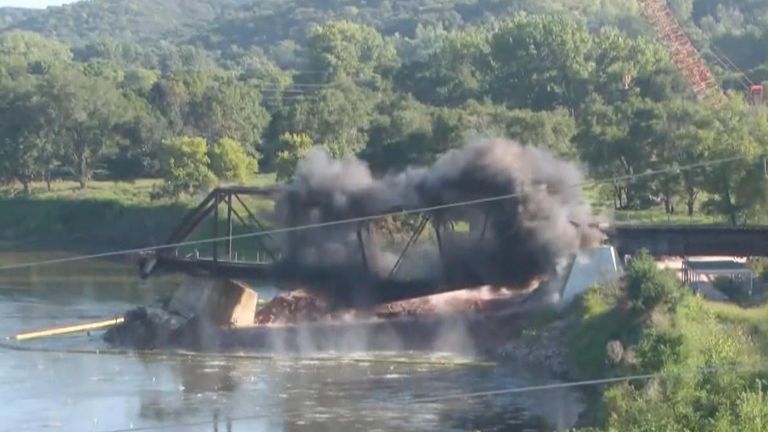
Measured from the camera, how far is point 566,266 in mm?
60781

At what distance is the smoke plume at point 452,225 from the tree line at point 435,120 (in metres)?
18.2

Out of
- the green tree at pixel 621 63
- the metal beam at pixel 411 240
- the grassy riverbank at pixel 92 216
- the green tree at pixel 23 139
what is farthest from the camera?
the green tree at pixel 621 63

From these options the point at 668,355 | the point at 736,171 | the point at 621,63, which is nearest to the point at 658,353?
the point at 668,355

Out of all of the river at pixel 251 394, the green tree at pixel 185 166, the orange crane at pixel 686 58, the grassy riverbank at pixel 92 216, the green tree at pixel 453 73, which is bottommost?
the grassy riverbank at pixel 92 216

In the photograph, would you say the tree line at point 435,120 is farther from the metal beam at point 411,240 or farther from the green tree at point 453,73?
the metal beam at point 411,240

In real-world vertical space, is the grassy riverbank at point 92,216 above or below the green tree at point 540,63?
below

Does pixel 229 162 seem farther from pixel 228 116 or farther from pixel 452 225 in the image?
pixel 452 225

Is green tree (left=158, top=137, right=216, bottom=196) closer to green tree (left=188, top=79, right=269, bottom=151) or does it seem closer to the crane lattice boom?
green tree (left=188, top=79, right=269, bottom=151)

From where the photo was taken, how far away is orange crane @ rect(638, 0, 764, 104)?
4839 inches

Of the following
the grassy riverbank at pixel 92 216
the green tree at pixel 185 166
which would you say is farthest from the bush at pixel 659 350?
the green tree at pixel 185 166

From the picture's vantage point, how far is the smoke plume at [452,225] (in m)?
59.8

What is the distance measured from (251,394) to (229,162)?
64628 millimetres

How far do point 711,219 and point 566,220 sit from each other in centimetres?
2617

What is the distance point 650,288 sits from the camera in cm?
5228
